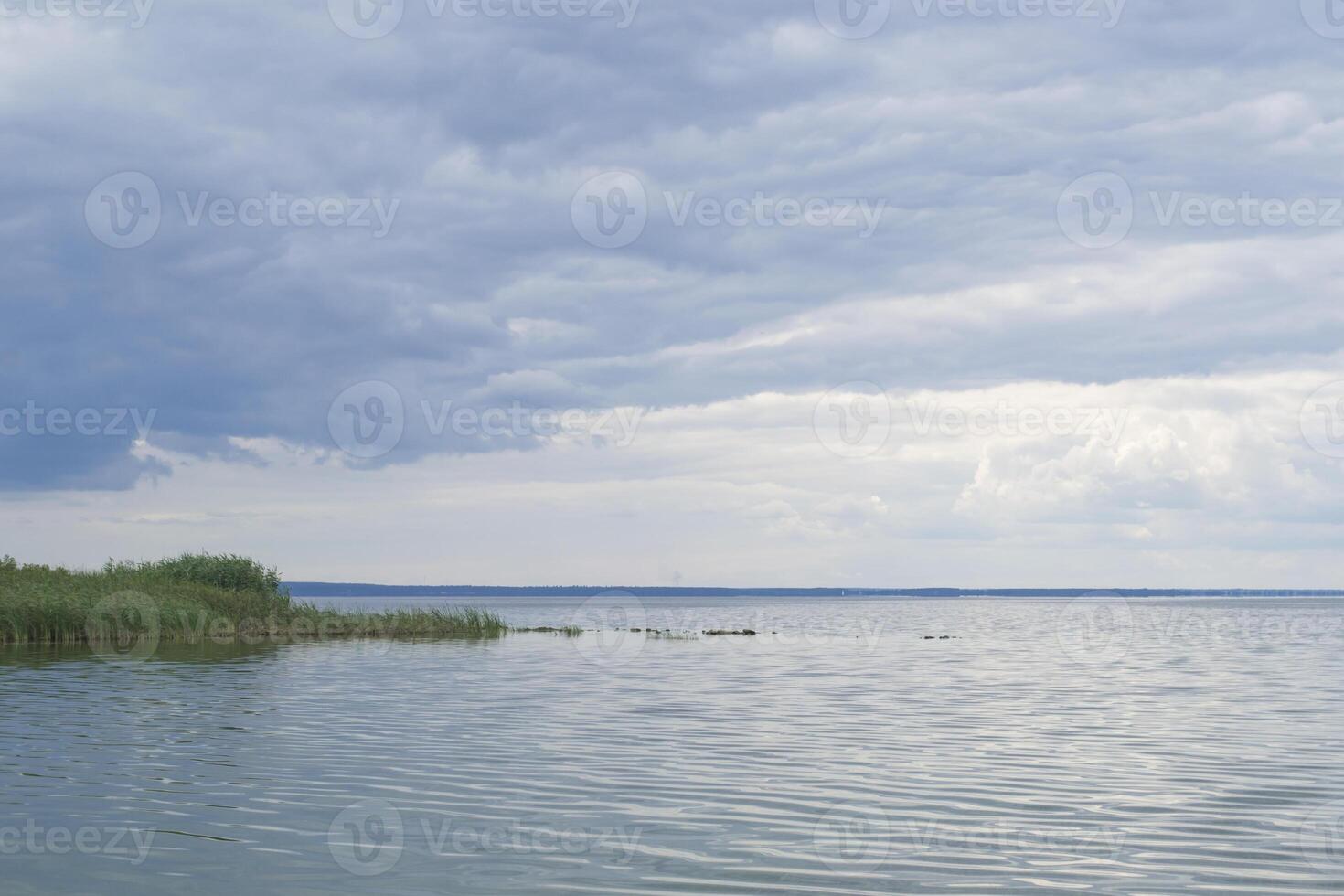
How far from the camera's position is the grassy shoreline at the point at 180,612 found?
5453 cm

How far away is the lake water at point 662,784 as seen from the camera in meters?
13.9

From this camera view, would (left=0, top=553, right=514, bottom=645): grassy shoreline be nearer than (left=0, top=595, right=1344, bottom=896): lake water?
No

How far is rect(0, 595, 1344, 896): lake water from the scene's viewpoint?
13.9 metres

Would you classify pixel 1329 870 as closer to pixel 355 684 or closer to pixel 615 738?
pixel 615 738

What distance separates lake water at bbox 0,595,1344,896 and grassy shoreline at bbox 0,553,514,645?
1432 cm

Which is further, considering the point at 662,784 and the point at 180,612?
the point at 180,612

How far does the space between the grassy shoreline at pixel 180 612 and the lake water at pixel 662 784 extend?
47.0 feet

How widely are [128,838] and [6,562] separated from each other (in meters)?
58.0

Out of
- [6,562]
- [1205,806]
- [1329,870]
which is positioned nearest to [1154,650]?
[1205,806]

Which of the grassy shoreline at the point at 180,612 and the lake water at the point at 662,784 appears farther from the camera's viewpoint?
the grassy shoreline at the point at 180,612

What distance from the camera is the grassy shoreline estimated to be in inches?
2147

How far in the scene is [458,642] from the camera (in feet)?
220

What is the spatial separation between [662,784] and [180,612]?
47742mm

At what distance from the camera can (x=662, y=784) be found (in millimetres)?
19766
